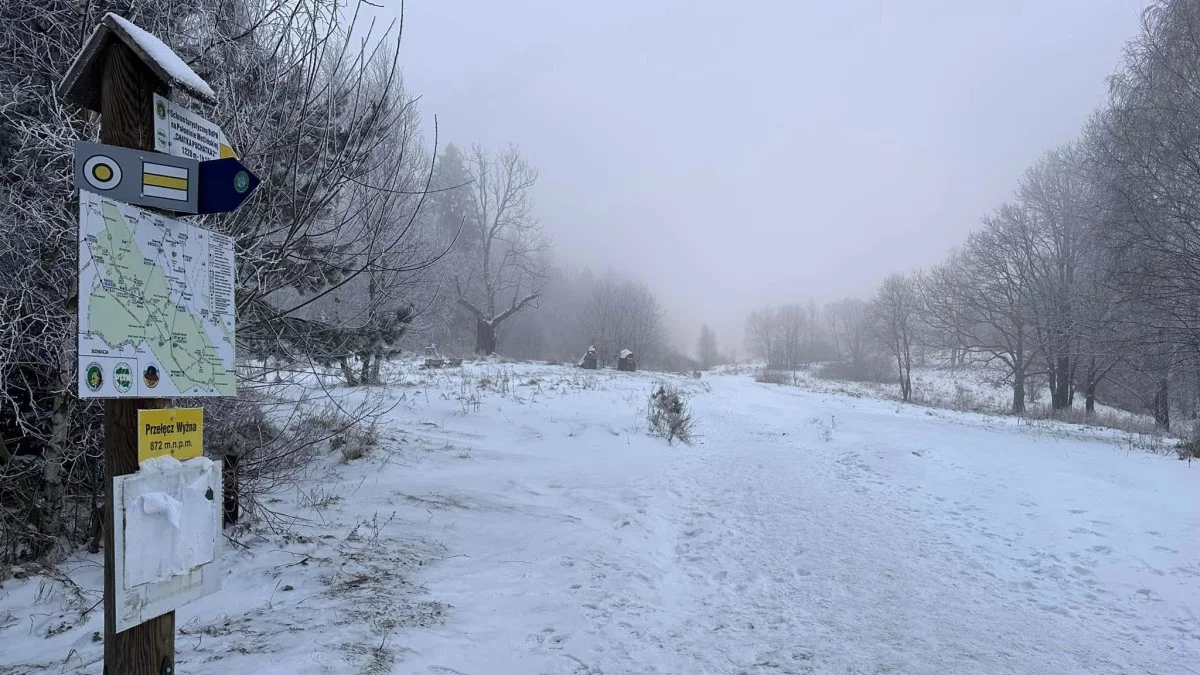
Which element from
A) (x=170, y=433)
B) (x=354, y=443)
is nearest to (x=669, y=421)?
(x=354, y=443)

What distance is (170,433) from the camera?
1906 mm

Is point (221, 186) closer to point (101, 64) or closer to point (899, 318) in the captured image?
point (101, 64)

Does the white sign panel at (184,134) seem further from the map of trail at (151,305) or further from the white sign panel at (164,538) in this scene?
the white sign panel at (164,538)

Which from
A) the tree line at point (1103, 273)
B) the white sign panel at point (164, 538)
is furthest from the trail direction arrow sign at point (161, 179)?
the tree line at point (1103, 273)

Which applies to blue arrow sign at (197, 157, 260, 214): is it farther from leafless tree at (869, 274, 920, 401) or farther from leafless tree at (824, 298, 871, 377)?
leafless tree at (824, 298, 871, 377)

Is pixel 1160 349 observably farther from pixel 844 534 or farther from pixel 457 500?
pixel 457 500

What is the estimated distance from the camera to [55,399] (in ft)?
11.3

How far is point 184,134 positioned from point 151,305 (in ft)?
2.31

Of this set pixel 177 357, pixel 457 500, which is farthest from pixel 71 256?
pixel 457 500

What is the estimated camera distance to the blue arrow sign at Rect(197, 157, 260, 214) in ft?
6.43

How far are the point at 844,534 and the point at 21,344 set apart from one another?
6.55m

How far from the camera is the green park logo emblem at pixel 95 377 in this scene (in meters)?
1.67

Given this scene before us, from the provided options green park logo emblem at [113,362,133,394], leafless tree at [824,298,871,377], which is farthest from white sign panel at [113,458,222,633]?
leafless tree at [824,298,871,377]

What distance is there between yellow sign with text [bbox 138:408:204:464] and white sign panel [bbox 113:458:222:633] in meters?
0.07
